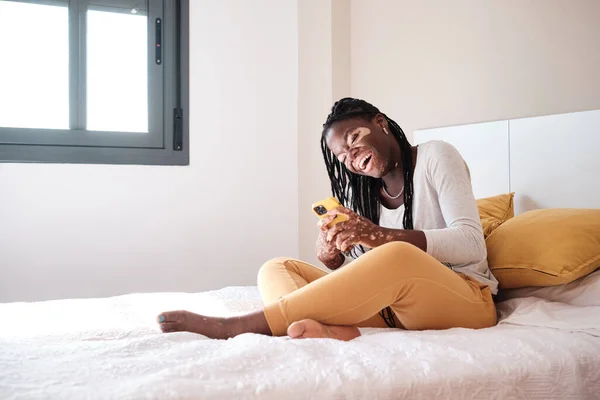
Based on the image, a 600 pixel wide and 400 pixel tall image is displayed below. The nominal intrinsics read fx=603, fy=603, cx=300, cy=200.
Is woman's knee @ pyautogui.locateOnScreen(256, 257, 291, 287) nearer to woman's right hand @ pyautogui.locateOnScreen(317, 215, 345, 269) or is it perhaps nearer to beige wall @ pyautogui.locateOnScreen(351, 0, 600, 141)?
woman's right hand @ pyautogui.locateOnScreen(317, 215, 345, 269)

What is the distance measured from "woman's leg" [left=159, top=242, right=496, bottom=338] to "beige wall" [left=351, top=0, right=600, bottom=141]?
3.19 feet

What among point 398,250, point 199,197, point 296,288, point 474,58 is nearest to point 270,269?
point 296,288

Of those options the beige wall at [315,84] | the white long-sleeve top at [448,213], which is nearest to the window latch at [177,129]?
the beige wall at [315,84]

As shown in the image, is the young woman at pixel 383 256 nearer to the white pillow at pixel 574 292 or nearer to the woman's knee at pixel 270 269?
the woman's knee at pixel 270 269

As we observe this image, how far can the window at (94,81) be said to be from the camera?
281 cm

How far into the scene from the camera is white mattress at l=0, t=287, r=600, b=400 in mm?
933

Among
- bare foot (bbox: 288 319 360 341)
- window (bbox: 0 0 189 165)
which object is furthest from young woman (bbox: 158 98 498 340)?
A: window (bbox: 0 0 189 165)

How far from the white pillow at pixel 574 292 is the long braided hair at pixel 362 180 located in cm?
37

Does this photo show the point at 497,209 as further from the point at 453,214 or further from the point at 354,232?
the point at 354,232

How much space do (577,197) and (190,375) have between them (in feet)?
4.64

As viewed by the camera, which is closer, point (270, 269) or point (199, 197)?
point (270, 269)

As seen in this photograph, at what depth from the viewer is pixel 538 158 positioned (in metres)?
2.00

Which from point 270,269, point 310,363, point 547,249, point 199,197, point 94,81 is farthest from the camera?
point 199,197

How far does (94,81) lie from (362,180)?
173 cm
